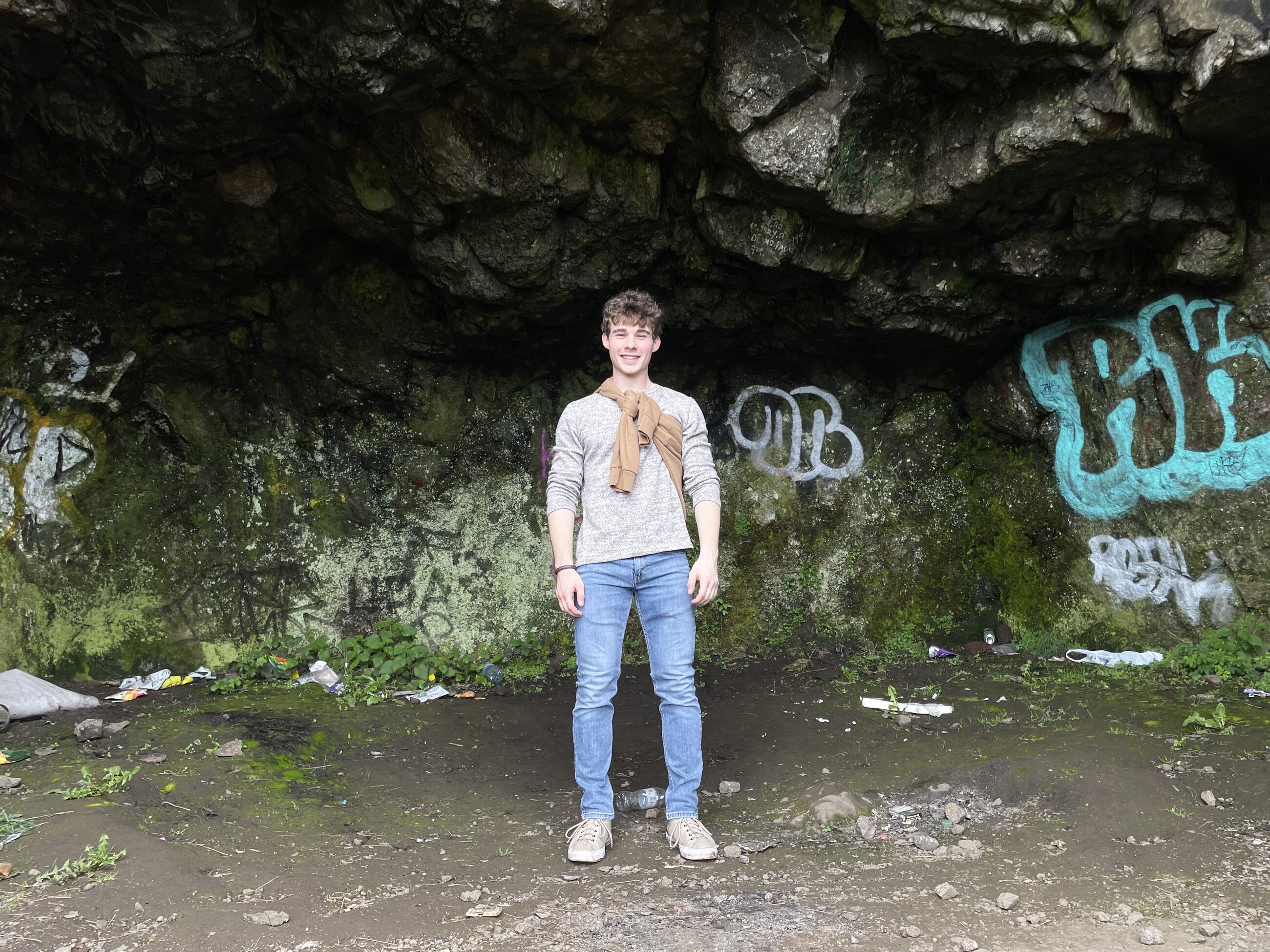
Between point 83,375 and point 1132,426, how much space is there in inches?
236

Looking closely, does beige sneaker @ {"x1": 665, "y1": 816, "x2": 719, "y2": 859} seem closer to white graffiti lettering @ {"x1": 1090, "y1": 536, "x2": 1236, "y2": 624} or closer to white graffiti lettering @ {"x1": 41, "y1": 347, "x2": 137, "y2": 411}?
white graffiti lettering @ {"x1": 1090, "y1": 536, "x2": 1236, "y2": 624}

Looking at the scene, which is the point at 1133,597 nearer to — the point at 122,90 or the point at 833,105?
the point at 833,105

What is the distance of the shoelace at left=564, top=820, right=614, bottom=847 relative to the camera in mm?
2859

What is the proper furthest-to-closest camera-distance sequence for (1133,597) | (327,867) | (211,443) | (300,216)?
(211,443), (1133,597), (300,216), (327,867)

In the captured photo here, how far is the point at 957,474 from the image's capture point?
18.5 ft

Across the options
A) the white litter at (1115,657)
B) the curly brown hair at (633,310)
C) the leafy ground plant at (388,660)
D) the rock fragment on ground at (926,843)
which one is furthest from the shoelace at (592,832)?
the white litter at (1115,657)

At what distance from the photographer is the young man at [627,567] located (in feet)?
9.52

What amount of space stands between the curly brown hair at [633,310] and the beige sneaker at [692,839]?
5.68 ft

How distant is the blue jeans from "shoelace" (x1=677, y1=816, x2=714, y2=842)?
37mm

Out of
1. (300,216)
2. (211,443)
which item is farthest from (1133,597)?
(211,443)

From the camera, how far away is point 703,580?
2.91 meters

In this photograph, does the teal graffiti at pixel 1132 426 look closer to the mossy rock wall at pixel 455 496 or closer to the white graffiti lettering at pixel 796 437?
the mossy rock wall at pixel 455 496

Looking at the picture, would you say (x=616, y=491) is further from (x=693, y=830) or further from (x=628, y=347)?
(x=693, y=830)

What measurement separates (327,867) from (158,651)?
2888 millimetres
